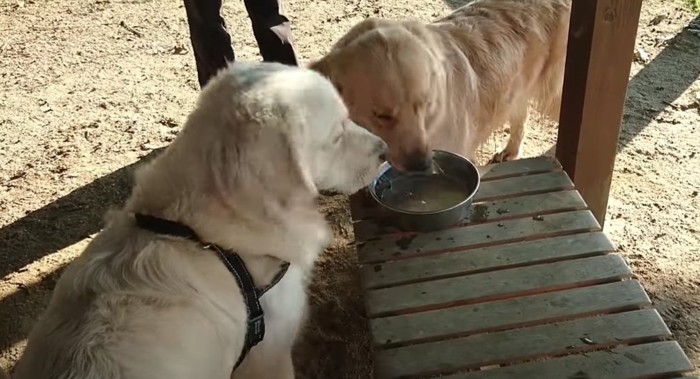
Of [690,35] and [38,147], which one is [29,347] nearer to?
[38,147]

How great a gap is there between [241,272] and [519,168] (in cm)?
133

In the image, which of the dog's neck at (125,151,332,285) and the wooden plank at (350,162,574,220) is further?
the wooden plank at (350,162,574,220)

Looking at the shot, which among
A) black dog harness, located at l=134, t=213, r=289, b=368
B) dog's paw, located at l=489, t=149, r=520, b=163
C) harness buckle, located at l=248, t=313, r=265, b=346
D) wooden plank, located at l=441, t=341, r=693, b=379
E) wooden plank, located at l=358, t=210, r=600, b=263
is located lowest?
dog's paw, located at l=489, t=149, r=520, b=163

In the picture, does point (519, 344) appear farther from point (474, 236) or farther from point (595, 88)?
point (595, 88)

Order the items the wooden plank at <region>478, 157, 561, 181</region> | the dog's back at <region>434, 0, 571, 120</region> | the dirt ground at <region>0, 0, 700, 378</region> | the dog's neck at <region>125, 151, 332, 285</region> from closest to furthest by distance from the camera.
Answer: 1. the dog's neck at <region>125, 151, 332, 285</region>
2. the wooden plank at <region>478, 157, 561, 181</region>
3. the dirt ground at <region>0, 0, 700, 378</region>
4. the dog's back at <region>434, 0, 571, 120</region>

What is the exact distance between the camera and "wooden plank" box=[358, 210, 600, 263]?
7.56ft

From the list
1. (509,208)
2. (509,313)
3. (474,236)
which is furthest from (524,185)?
(509,313)

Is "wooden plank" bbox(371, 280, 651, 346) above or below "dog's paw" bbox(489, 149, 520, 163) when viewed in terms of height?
above

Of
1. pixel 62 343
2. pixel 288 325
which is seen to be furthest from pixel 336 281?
pixel 62 343

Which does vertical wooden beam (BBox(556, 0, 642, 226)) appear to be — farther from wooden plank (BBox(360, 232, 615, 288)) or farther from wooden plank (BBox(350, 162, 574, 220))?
wooden plank (BBox(360, 232, 615, 288))

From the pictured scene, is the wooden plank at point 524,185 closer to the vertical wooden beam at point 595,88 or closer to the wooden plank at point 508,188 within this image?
the wooden plank at point 508,188

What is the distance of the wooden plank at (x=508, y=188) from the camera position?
100 inches

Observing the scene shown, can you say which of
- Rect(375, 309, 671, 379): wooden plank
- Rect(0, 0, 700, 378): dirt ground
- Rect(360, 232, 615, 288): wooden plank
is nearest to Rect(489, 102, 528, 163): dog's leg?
Rect(0, 0, 700, 378): dirt ground

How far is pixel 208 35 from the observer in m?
3.46
